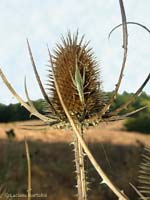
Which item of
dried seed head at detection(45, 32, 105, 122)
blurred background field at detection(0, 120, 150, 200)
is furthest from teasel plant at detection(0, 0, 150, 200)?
blurred background field at detection(0, 120, 150, 200)

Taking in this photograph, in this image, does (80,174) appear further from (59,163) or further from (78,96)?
(59,163)

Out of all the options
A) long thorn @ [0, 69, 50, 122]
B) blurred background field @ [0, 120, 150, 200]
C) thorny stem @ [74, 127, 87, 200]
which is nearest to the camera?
thorny stem @ [74, 127, 87, 200]

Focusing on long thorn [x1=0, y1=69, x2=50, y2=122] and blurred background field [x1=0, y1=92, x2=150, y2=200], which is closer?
long thorn [x1=0, y1=69, x2=50, y2=122]

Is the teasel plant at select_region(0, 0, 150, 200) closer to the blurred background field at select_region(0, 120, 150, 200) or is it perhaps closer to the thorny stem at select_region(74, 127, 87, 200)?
the thorny stem at select_region(74, 127, 87, 200)

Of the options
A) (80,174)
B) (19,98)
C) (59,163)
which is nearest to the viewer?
(80,174)

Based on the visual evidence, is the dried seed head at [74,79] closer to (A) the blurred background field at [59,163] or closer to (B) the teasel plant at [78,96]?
(B) the teasel plant at [78,96]

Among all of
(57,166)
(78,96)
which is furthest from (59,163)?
(78,96)

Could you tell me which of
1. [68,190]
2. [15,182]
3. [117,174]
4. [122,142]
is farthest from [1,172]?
[122,142]

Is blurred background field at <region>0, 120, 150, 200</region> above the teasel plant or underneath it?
underneath
